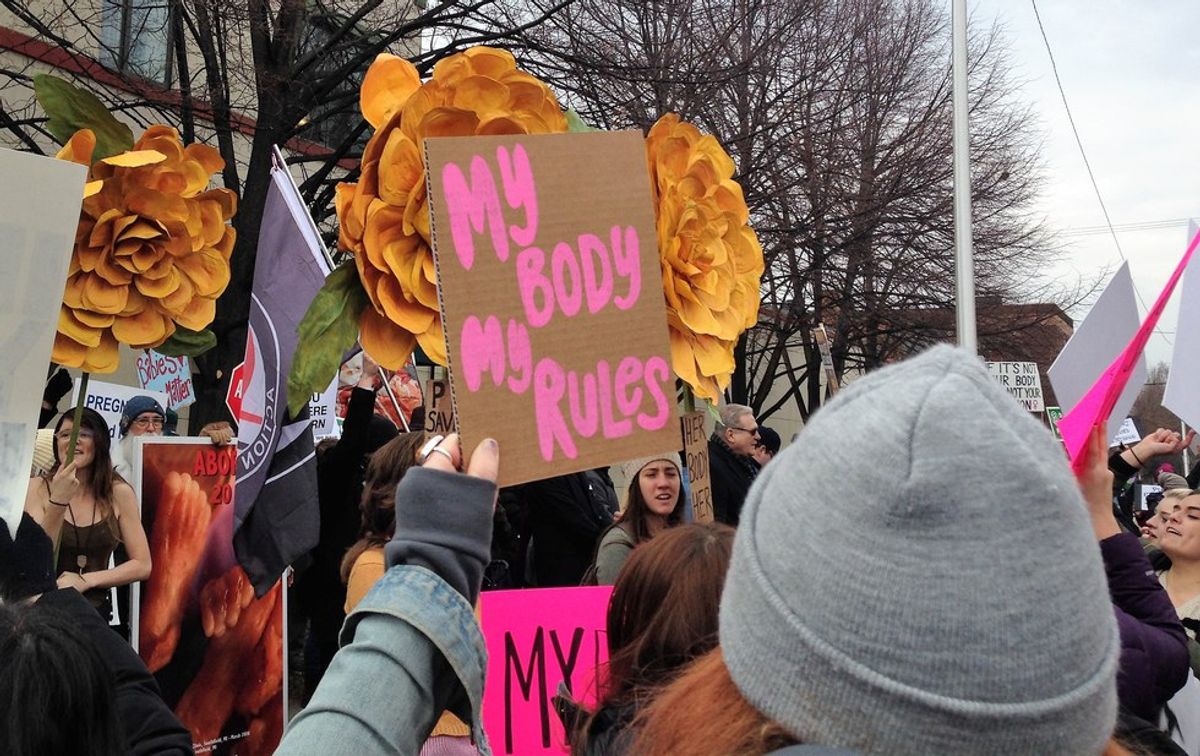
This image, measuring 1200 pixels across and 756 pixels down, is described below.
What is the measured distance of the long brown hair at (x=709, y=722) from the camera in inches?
36.8

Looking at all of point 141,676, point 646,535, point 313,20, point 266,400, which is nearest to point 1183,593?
point 646,535

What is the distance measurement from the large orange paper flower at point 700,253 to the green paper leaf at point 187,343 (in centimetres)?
135

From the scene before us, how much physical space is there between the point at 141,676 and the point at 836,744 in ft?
Answer: 4.52

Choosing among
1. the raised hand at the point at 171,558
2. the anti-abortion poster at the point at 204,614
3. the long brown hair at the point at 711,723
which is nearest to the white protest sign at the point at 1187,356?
the long brown hair at the point at 711,723

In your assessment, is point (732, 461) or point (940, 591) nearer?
point (940, 591)

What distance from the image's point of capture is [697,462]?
311 centimetres

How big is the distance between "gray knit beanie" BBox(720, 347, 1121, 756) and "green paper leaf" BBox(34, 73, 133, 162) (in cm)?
255

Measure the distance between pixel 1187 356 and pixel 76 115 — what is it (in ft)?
9.93

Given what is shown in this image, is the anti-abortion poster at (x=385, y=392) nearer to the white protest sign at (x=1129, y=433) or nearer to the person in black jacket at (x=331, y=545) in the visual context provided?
the person in black jacket at (x=331, y=545)

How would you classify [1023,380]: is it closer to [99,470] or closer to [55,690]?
[99,470]

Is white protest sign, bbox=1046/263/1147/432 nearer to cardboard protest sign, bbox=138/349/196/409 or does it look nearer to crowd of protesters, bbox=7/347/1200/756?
crowd of protesters, bbox=7/347/1200/756

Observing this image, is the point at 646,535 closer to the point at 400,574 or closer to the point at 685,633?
the point at 685,633

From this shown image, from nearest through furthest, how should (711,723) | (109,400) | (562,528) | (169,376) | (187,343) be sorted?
(711,723), (187,343), (562,528), (109,400), (169,376)

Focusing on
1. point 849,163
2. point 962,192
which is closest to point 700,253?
point 962,192
